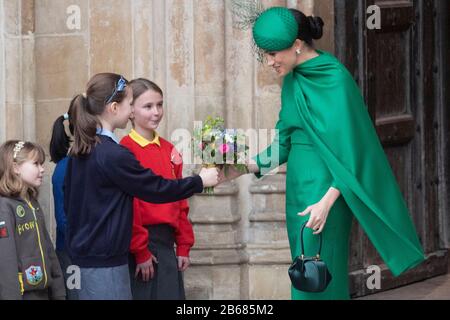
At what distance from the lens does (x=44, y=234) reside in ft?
22.0

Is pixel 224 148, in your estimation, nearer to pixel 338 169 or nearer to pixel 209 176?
pixel 209 176

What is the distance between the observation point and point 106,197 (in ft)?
20.0

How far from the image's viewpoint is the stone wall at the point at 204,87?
315 inches

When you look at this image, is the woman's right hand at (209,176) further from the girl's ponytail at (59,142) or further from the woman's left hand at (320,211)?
the girl's ponytail at (59,142)

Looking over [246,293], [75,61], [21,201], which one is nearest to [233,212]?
[246,293]

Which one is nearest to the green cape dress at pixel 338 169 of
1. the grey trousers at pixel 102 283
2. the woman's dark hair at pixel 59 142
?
the grey trousers at pixel 102 283

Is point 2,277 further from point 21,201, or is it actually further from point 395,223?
point 395,223

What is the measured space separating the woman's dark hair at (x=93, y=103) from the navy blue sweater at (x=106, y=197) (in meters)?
0.06

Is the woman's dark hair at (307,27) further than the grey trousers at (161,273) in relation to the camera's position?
No

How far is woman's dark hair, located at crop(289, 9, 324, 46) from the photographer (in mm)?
6223

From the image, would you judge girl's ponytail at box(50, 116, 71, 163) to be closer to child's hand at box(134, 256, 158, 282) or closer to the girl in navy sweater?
child's hand at box(134, 256, 158, 282)

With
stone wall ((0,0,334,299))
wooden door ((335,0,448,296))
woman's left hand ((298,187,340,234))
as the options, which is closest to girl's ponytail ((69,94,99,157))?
woman's left hand ((298,187,340,234))

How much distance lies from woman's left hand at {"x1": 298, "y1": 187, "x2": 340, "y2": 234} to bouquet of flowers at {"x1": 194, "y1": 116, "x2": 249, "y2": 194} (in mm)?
533

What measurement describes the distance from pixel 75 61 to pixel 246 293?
167 centimetres
